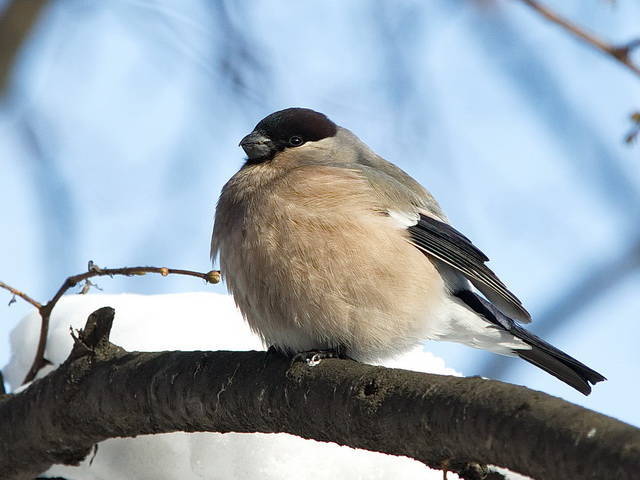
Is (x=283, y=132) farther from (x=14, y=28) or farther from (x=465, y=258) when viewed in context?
(x=14, y=28)

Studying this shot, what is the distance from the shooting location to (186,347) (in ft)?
10.5

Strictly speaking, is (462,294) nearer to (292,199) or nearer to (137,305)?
(292,199)

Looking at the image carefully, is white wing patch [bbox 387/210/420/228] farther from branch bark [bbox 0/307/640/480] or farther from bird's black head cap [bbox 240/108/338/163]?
branch bark [bbox 0/307/640/480]

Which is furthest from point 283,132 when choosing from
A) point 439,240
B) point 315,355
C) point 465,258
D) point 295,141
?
point 315,355

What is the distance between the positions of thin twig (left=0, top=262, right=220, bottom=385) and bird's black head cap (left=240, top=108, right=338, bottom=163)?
967 mm

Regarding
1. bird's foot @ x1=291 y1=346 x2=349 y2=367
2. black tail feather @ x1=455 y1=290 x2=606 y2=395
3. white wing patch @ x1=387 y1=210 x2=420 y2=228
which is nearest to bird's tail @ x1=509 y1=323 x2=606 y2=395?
black tail feather @ x1=455 y1=290 x2=606 y2=395

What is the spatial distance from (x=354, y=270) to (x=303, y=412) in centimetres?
79

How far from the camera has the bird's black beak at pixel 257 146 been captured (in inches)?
157

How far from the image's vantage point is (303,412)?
2.55 meters

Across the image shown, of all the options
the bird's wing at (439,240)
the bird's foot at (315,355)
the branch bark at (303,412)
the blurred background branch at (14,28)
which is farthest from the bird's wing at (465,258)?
the blurred background branch at (14,28)

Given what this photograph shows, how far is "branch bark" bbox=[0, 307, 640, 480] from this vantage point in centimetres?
189

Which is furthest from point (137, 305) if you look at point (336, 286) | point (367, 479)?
point (367, 479)

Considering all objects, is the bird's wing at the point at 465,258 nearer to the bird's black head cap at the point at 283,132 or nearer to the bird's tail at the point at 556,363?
the bird's tail at the point at 556,363

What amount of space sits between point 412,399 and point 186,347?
1.17 meters
